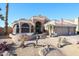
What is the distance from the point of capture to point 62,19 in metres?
3.43

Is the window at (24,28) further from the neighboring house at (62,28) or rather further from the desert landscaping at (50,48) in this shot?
the neighboring house at (62,28)

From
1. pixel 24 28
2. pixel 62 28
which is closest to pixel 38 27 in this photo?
pixel 24 28

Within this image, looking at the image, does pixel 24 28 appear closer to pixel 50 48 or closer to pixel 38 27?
pixel 38 27

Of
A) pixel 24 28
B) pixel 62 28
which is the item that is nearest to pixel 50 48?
pixel 62 28

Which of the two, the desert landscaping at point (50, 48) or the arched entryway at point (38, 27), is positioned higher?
the arched entryway at point (38, 27)

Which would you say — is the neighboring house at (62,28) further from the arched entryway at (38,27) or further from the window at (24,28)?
the window at (24,28)

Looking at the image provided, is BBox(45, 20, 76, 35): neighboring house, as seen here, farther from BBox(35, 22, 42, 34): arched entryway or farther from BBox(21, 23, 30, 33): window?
BBox(21, 23, 30, 33): window

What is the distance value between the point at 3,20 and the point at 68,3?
0.95 meters

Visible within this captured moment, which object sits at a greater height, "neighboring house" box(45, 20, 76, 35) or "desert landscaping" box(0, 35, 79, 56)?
"neighboring house" box(45, 20, 76, 35)

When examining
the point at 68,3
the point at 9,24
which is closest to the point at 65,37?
the point at 68,3

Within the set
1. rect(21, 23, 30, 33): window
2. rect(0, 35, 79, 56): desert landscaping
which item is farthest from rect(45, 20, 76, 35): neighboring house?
rect(21, 23, 30, 33): window

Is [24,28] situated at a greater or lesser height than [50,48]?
greater

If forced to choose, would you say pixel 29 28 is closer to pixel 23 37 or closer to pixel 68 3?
pixel 23 37

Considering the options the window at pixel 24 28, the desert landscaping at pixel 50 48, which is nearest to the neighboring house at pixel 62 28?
the desert landscaping at pixel 50 48
